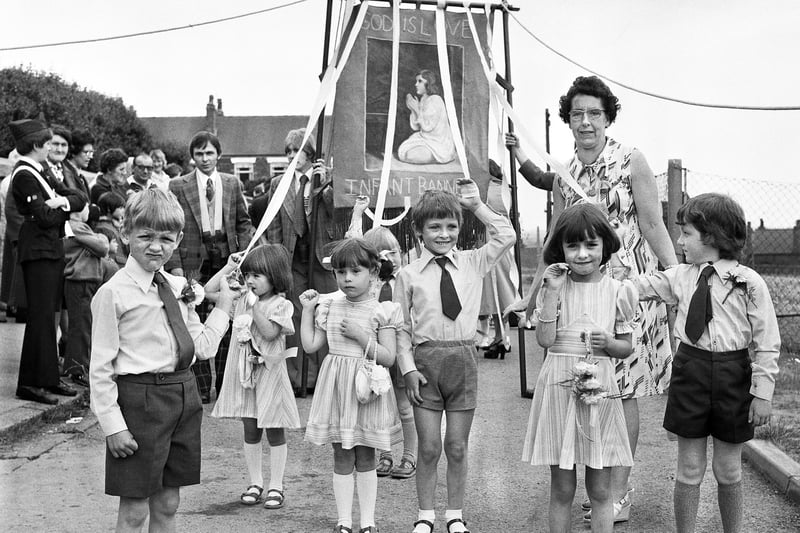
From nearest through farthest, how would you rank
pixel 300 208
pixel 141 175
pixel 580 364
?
pixel 580 364 → pixel 300 208 → pixel 141 175

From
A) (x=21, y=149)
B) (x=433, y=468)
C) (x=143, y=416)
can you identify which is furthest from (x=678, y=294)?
(x=21, y=149)

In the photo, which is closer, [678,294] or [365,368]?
[678,294]

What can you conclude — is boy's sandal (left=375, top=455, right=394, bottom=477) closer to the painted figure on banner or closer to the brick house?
the painted figure on banner

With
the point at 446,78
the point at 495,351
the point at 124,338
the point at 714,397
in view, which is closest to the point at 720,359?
the point at 714,397

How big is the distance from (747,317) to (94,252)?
5.78 meters

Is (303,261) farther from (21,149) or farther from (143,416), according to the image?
(143,416)

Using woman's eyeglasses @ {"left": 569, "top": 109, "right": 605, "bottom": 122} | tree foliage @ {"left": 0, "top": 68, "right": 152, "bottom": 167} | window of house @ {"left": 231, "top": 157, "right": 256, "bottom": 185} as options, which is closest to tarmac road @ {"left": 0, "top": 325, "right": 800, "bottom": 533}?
woman's eyeglasses @ {"left": 569, "top": 109, "right": 605, "bottom": 122}

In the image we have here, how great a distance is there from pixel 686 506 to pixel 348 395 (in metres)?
1.64

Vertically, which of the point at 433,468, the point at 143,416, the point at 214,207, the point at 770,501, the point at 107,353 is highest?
the point at 214,207

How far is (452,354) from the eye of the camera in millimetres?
4688

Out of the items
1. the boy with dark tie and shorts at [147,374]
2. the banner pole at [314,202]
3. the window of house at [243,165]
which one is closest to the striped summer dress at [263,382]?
the boy with dark tie and shorts at [147,374]

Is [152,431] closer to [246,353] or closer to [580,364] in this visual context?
[246,353]

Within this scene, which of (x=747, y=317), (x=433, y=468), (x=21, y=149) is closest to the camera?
(x=747, y=317)

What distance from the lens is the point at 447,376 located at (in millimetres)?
4660
